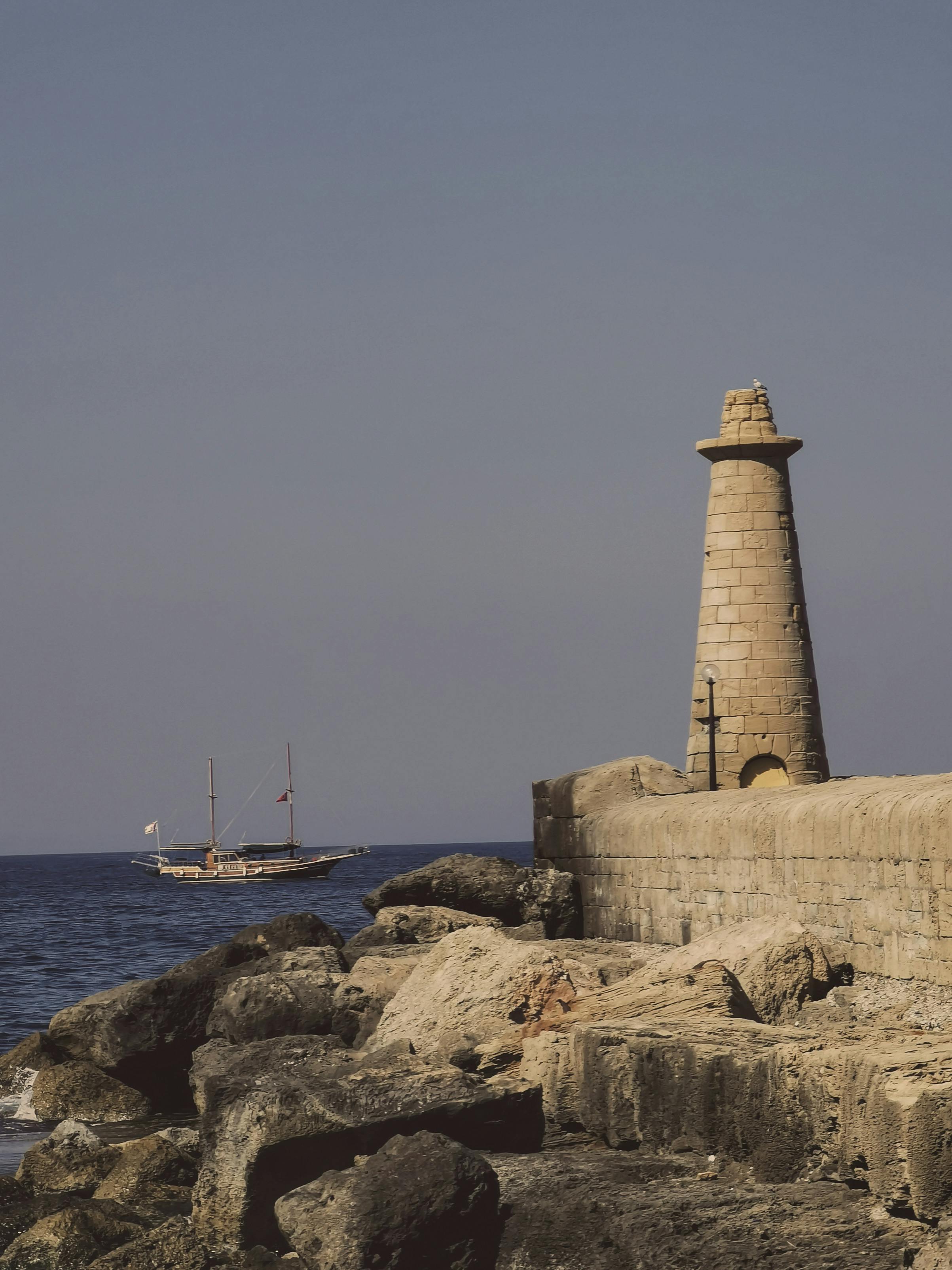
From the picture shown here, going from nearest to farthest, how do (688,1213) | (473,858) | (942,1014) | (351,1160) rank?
1. (688,1213)
2. (351,1160)
3. (942,1014)
4. (473,858)

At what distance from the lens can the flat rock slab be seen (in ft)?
19.8

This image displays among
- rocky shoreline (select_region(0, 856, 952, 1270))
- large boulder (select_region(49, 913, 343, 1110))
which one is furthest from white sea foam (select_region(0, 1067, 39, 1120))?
rocky shoreline (select_region(0, 856, 952, 1270))

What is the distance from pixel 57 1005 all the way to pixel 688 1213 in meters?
17.9

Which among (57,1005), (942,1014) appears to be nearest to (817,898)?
(942,1014)

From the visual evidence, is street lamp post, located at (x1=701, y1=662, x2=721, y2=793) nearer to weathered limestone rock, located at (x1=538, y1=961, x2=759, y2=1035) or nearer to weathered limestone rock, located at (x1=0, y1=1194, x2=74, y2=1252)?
weathered limestone rock, located at (x1=538, y1=961, x2=759, y2=1035)

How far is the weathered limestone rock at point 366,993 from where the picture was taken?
38.3 ft

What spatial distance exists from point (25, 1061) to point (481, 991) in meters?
7.69

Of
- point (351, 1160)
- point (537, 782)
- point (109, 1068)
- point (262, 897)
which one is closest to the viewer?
point (351, 1160)

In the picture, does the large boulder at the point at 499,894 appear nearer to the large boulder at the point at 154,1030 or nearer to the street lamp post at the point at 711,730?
the street lamp post at the point at 711,730

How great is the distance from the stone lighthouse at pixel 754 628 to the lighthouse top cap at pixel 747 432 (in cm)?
1

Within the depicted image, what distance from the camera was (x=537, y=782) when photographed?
19.4 m

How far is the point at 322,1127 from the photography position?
7.69 m

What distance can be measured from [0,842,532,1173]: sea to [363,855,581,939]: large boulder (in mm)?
4693

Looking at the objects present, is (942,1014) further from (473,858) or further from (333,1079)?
(473,858)
